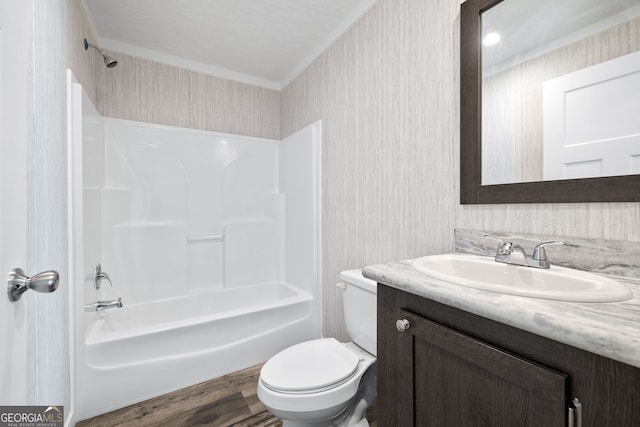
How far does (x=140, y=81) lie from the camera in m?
2.26

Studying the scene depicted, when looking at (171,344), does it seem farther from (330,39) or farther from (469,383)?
(330,39)

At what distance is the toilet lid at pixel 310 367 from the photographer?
120 cm

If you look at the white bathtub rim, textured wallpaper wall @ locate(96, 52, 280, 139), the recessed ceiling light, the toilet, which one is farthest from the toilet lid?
textured wallpaper wall @ locate(96, 52, 280, 139)

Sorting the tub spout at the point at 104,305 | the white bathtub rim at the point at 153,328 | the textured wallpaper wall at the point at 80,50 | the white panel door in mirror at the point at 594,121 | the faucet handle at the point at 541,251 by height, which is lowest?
the white bathtub rim at the point at 153,328

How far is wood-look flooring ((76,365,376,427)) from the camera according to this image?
1.52 meters

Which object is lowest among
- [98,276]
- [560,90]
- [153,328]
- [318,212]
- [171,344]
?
[171,344]

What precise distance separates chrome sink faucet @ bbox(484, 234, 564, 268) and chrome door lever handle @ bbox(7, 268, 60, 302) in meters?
1.29

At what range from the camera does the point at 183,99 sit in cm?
243

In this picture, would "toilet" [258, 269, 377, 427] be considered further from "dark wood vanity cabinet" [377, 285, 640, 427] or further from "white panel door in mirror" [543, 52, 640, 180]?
"white panel door in mirror" [543, 52, 640, 180]

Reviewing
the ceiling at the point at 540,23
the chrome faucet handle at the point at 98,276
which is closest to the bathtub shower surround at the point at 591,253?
the ceiling at the point at 540,23

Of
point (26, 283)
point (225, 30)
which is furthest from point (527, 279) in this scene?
point (225, 30)

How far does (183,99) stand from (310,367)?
2.33m

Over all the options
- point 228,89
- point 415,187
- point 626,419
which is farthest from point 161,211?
point 626,419

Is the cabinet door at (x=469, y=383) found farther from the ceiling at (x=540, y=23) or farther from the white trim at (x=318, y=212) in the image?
the white trim at (x=318, y=212)
